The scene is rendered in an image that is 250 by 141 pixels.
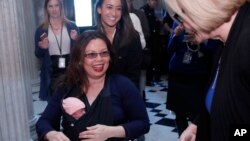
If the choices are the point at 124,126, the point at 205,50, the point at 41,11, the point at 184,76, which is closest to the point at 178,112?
the point at 184,76

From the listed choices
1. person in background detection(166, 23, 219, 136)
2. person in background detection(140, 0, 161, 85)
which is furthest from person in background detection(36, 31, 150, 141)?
person in background detection(140, 0, 161, 85)

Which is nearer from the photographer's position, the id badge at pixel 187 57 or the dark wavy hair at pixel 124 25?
the dark wavy hair at pixel 124 25

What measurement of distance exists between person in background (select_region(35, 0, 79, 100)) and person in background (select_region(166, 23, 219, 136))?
1.13m

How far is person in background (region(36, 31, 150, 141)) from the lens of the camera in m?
1.95

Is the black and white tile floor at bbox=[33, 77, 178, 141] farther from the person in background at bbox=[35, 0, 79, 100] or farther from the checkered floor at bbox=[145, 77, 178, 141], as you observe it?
the person in background at bbox=[35, 0, 79, 100]

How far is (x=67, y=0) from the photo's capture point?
24.6 ft

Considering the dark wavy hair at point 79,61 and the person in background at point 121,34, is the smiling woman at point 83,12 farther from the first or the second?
the dark wavy hair at point 79,61

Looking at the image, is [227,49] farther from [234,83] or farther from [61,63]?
[61,63]

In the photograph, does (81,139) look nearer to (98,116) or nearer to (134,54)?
(98,116)

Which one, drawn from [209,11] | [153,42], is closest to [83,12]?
[153,42]

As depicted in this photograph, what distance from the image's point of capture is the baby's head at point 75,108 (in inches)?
76.6

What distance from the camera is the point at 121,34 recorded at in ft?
9.11

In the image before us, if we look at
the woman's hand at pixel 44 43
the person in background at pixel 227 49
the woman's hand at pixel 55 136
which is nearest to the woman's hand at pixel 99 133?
the woman's hand at pixel 55 136

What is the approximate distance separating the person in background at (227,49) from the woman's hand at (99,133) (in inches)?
32.9
